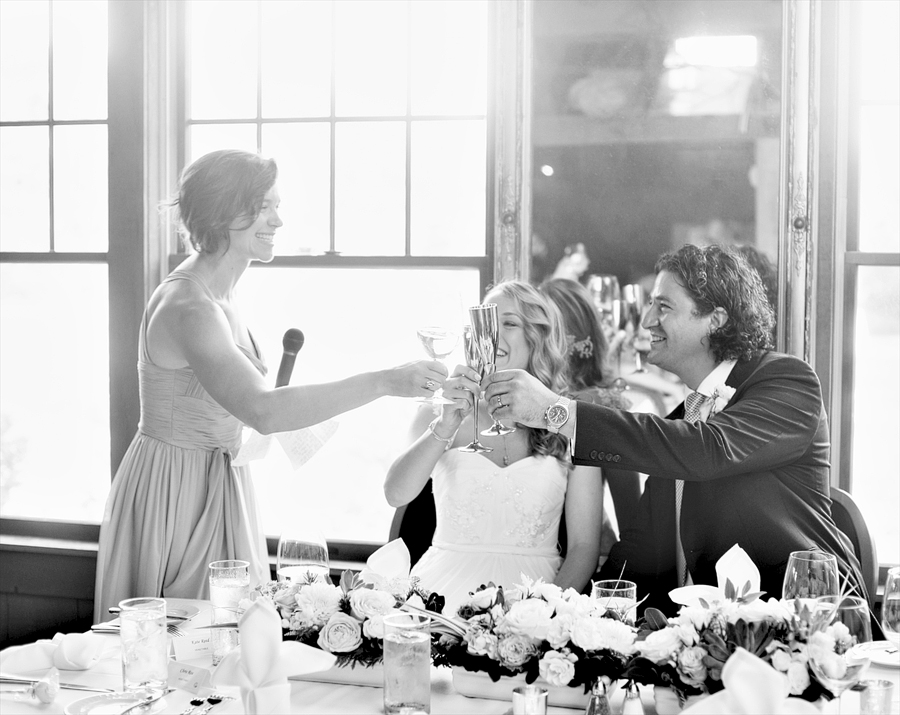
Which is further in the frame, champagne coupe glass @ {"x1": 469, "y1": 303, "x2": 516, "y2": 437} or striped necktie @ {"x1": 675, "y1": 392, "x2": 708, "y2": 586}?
striped necktie @ {"x1": 675, "y1": 392, "x2": 708, "y2": 586}

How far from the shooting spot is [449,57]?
320 cm

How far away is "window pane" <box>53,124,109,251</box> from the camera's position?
3.38 metres

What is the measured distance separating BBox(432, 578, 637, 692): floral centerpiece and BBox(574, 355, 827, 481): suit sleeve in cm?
68

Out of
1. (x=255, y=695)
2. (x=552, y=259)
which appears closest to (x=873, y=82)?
(x=552, y=259)

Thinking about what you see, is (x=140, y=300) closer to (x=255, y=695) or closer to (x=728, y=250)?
(x=728, y=250)

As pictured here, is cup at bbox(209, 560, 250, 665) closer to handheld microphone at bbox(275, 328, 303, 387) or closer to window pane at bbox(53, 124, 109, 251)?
handheld microphone at bbox(275, 328, 303, 387)

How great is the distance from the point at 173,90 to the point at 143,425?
1368 millimetres

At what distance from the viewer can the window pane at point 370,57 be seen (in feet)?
10.6

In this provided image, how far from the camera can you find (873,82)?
2906 mm

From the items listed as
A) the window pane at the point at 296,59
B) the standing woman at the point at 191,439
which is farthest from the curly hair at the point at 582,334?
the window pane at the point at 296,59

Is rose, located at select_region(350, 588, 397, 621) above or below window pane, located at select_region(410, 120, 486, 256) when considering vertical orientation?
below

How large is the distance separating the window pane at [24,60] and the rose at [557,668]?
288cm

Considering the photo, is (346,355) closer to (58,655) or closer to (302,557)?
(302,557)

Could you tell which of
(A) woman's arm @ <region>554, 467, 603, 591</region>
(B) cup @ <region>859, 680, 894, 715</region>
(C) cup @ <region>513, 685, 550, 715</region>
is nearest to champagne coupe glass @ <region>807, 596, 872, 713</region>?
(B) cup @ <region>859, 680, 894, 715</region>
